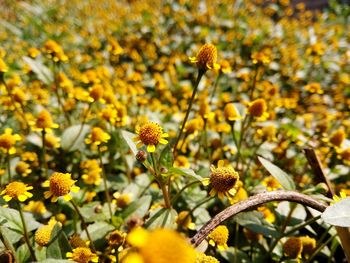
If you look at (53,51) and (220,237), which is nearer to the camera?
(220,237)

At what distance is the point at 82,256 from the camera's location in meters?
0.77

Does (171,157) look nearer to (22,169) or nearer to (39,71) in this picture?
(22,169)

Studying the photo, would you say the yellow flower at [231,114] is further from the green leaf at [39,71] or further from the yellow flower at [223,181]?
the green leaf at [39,71]

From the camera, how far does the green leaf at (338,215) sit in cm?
68

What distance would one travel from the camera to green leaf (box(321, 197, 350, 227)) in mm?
683

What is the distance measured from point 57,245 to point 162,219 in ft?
0.86

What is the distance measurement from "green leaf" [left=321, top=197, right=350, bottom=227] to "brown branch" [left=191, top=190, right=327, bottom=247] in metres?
0.09

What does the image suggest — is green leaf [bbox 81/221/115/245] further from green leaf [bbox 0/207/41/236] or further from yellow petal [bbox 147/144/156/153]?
yellow petal [bbox 147/144/156/153]

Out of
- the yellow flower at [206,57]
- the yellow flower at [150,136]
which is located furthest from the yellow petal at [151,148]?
the yellow flower at [206,57]

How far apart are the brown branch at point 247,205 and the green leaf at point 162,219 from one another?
0.24m

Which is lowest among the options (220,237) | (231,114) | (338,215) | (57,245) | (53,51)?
(57,245)

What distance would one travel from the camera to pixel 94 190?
129cm

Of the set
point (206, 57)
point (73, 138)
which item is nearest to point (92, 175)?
point (73, 138)

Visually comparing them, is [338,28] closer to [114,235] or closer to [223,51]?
[223,51]
